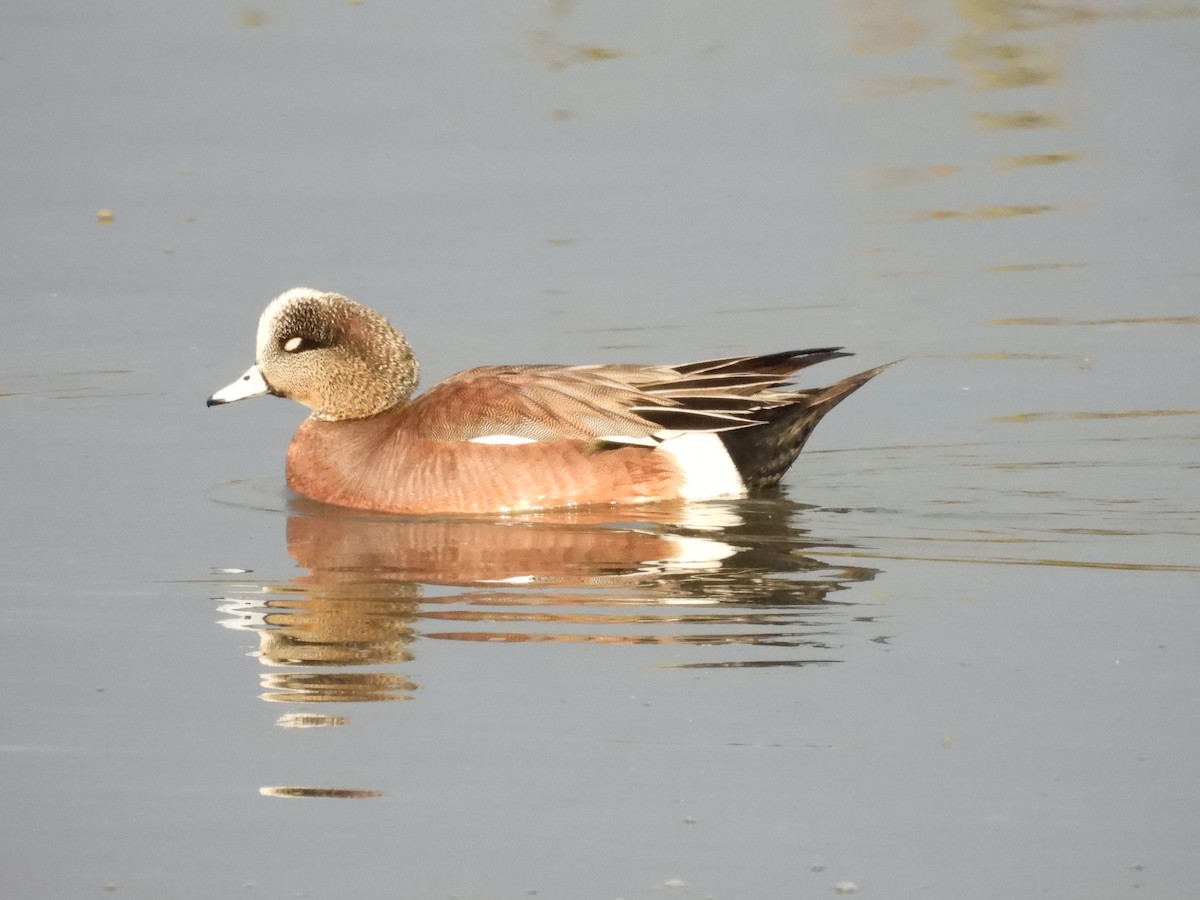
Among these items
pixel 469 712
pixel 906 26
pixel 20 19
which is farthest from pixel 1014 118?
pixel 469 712

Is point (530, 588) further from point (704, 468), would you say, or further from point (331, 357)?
point (331, 357)

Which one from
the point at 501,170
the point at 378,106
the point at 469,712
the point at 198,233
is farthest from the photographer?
the point at 378,106

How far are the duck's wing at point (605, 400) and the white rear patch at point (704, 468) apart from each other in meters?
0.07

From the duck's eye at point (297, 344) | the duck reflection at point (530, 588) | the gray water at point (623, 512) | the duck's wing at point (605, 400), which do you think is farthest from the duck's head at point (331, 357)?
the duck reflection at point (530, 588)

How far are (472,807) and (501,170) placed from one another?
26.0 feet

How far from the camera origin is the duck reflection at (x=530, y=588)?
242 inches

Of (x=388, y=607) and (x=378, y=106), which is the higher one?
(x=378, y=106)

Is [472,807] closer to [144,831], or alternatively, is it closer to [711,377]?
[144,831]

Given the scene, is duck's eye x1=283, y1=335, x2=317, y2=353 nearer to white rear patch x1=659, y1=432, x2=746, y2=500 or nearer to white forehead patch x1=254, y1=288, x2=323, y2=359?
white forehead patch x1=254, y1=288, x2=323, y2=359

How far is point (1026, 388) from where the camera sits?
9336mm

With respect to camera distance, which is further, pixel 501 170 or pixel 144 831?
pixel 501 170

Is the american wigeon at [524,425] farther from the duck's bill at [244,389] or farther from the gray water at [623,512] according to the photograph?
the gray water at [623,512]

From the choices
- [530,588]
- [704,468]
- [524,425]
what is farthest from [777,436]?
[530,588]

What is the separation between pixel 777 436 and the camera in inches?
330
